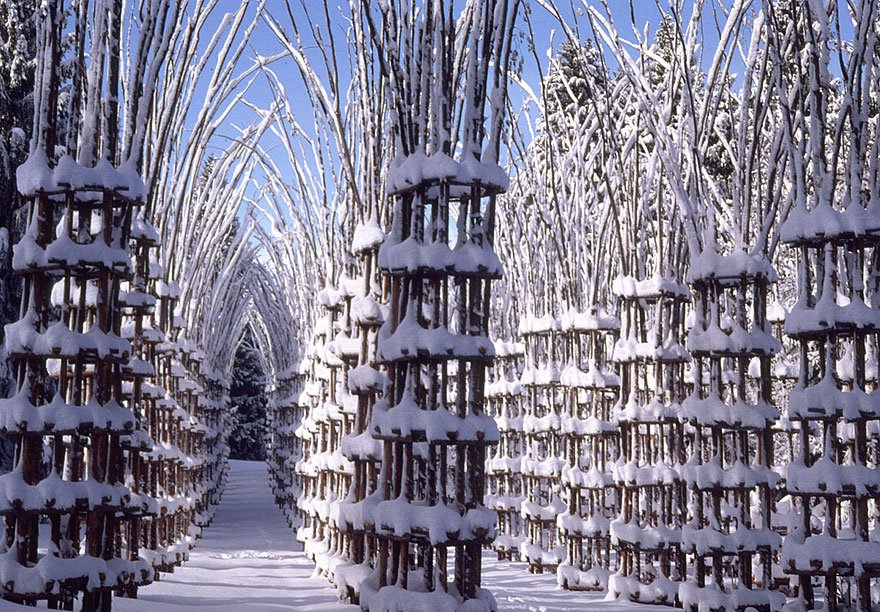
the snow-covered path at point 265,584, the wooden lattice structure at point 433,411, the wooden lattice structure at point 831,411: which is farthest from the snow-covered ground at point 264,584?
the wooden lattice structure at point 831,411

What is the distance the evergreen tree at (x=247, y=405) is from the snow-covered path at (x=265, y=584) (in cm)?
3179

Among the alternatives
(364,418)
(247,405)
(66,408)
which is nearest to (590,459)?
(364,418)

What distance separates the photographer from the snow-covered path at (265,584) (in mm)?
7664

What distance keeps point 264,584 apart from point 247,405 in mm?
42100

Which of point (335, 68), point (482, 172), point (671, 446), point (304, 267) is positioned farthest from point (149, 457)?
point (304, 267)

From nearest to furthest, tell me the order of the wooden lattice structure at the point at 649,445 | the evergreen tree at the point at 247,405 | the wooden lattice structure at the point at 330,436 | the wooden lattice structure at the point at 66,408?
the wooden lattice structure at the point at 66,408, the wooden lattice structure at the point at 649,445, the wooden lattice structure at the point at 330,436, the evergreen tree at the point at 247,405

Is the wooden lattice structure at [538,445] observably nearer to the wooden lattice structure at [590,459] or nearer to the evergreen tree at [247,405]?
the wooden lattice structure at [590,459]

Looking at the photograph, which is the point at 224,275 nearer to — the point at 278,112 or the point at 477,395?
the point at 278,112

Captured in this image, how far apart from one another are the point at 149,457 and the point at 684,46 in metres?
5.82

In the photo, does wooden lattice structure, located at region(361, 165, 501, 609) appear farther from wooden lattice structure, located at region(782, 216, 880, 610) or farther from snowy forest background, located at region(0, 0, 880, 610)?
wooden lattice structure, located at region(782, 216, 880, 610)

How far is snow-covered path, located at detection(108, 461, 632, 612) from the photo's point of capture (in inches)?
302

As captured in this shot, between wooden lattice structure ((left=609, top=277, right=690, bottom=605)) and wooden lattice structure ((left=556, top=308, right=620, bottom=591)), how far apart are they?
2.07 ft

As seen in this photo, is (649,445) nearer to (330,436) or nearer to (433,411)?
(330,436)

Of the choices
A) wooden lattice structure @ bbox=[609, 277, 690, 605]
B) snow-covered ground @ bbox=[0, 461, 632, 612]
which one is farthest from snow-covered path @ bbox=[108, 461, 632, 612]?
wooden lattice structure @ bbox=[609, 277, 690, 605]
